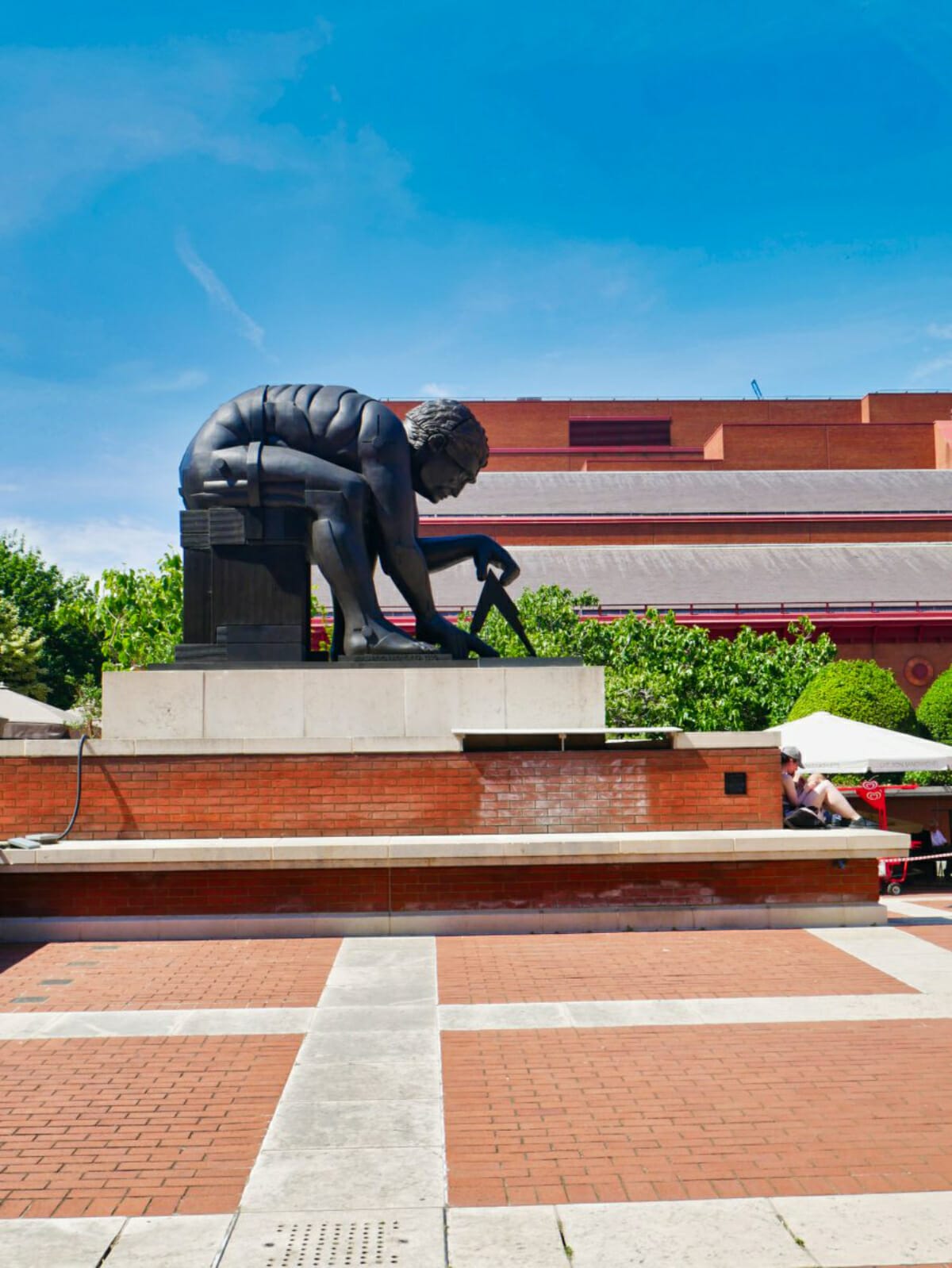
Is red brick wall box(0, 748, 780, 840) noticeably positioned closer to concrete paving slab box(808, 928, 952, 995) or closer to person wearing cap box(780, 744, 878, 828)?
person wearing cap box(780, 744, 878, 828)

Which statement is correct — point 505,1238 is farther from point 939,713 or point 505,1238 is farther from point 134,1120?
point 939,713

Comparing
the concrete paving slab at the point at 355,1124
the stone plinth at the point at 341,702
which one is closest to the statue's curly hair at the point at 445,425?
the stone plinth at the point at 341,702

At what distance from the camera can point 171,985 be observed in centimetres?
727

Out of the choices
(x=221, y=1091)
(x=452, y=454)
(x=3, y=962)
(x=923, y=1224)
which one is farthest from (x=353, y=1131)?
(x=452, y=454)

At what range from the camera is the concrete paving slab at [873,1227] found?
3551 mm

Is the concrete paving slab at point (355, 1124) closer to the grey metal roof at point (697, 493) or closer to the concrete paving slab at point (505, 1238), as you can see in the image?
the concrete paving slab at point (505, 1238)

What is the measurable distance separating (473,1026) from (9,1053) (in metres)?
2.48

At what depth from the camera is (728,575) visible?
4572 cm

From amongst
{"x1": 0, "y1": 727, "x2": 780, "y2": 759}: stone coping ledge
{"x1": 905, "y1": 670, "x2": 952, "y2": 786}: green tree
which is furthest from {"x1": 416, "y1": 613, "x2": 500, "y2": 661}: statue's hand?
{"x1": 905, "y1": 670, "x2": 952, "y2": 786}: green tree

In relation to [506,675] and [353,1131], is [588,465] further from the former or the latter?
[353,1131]

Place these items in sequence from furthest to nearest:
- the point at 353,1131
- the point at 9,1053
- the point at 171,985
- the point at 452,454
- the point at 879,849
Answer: the point at 452,454 → the point at 879,849 → the point at 171,985 → the point at 9,1053 → the point at 353,1131

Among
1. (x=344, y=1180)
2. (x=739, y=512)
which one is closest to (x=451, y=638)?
(x=344, y=1180)

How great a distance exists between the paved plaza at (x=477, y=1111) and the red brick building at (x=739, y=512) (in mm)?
32286

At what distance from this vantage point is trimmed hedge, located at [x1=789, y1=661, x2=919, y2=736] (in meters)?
24.0
